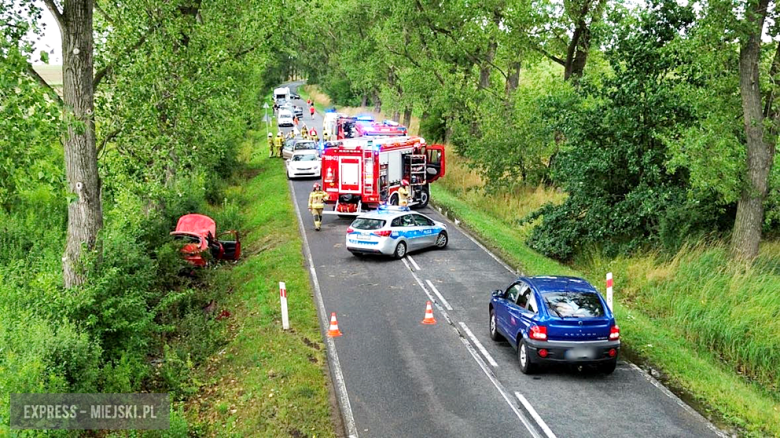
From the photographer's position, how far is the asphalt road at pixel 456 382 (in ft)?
32.3

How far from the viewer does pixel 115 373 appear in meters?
11.4

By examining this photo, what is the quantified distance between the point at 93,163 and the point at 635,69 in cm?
1436

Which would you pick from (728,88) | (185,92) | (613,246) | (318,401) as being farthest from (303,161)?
(318,401)

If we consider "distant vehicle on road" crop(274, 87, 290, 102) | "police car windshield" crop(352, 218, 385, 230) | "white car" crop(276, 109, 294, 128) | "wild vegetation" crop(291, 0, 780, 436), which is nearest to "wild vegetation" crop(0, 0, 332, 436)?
"police car windshield" crop(352, 218, 385, 230)

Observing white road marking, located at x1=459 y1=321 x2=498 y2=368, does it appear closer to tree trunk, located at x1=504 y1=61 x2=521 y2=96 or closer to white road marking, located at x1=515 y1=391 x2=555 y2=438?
white road marking, located at x1=515 y1=391 x2=555 y2=438

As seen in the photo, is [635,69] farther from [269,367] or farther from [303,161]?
[303,161]

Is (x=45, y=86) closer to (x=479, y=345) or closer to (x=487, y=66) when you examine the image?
(x=479, y=345)

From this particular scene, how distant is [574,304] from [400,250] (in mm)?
9180

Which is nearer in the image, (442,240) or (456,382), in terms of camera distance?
(456,382)

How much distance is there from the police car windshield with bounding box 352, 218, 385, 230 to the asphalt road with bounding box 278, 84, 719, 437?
8.44 ft

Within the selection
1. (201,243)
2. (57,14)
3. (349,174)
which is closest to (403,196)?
(349,174)

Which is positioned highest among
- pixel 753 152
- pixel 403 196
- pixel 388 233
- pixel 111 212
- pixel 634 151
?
pixel 753 152

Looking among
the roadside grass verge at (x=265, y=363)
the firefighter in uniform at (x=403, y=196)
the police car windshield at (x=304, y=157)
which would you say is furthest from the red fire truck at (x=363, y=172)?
the police car windshield at (x=304, y=157)

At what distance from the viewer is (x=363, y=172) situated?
2552cm
